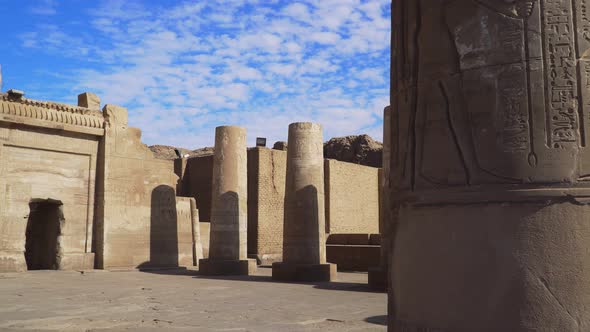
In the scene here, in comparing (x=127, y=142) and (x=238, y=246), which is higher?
(x=127, y=142)

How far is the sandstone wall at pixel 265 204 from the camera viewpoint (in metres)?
23.3

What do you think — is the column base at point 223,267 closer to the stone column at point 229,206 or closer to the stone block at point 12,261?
the stone column at point 229,206

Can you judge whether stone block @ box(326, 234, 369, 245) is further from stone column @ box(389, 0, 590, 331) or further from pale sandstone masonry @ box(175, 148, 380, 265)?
stone column @ box(389, 0, 590, 331)

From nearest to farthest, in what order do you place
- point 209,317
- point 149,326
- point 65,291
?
point 149,326
point 209,317
point 65,291

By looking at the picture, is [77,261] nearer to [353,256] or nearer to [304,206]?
[304,206]

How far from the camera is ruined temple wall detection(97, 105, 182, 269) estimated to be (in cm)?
1647

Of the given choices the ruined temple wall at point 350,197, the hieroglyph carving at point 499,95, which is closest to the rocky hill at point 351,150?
the ruined temple wall at point 350,197

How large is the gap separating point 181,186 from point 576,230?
2405 centimetres

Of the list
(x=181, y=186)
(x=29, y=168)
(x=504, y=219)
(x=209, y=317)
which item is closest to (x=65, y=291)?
(x=209, y=317)

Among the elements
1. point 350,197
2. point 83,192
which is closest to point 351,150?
point 350,197

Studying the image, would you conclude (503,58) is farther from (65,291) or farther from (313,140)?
(313,140)

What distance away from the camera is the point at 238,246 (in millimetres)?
16094

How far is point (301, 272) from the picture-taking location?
13.9 meters

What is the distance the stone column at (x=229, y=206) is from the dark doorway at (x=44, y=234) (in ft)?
13.3
